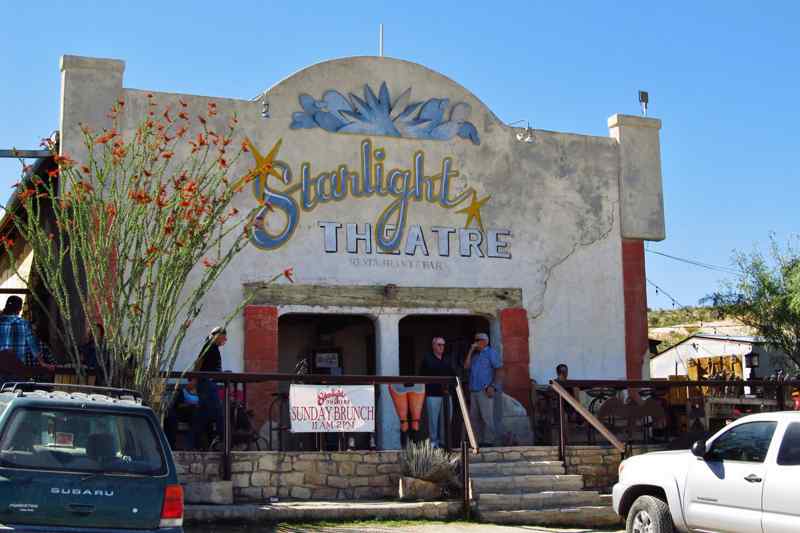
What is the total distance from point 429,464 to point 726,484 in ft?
13.5

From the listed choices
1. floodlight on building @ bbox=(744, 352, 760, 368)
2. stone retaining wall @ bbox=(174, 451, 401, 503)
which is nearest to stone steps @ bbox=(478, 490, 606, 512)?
stone retaining wall @ bbox=(174, 451, 401, 503)

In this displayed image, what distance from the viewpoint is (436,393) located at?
15.1 metres

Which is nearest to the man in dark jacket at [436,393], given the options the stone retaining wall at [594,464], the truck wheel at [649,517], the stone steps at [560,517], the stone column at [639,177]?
the stone steps at [560,517]

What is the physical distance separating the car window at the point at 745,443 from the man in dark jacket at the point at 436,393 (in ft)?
14.0

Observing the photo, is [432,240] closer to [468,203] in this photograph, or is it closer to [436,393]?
[468,203]

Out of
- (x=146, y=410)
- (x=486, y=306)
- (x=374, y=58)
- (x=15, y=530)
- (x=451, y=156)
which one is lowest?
(x=15, y=530)

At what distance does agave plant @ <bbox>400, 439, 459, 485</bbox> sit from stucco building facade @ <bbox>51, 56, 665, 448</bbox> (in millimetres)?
2290

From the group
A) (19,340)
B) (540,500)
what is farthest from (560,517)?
(19,340)

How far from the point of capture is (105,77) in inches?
599

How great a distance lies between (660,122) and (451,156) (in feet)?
13.4

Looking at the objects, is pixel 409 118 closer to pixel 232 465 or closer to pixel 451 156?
pixel 451 156

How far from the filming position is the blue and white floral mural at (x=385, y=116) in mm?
16438

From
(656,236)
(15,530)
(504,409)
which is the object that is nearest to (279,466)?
(504,409)

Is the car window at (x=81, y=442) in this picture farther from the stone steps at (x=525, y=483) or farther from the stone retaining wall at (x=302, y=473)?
the stone steps at (x=525, y=483)
